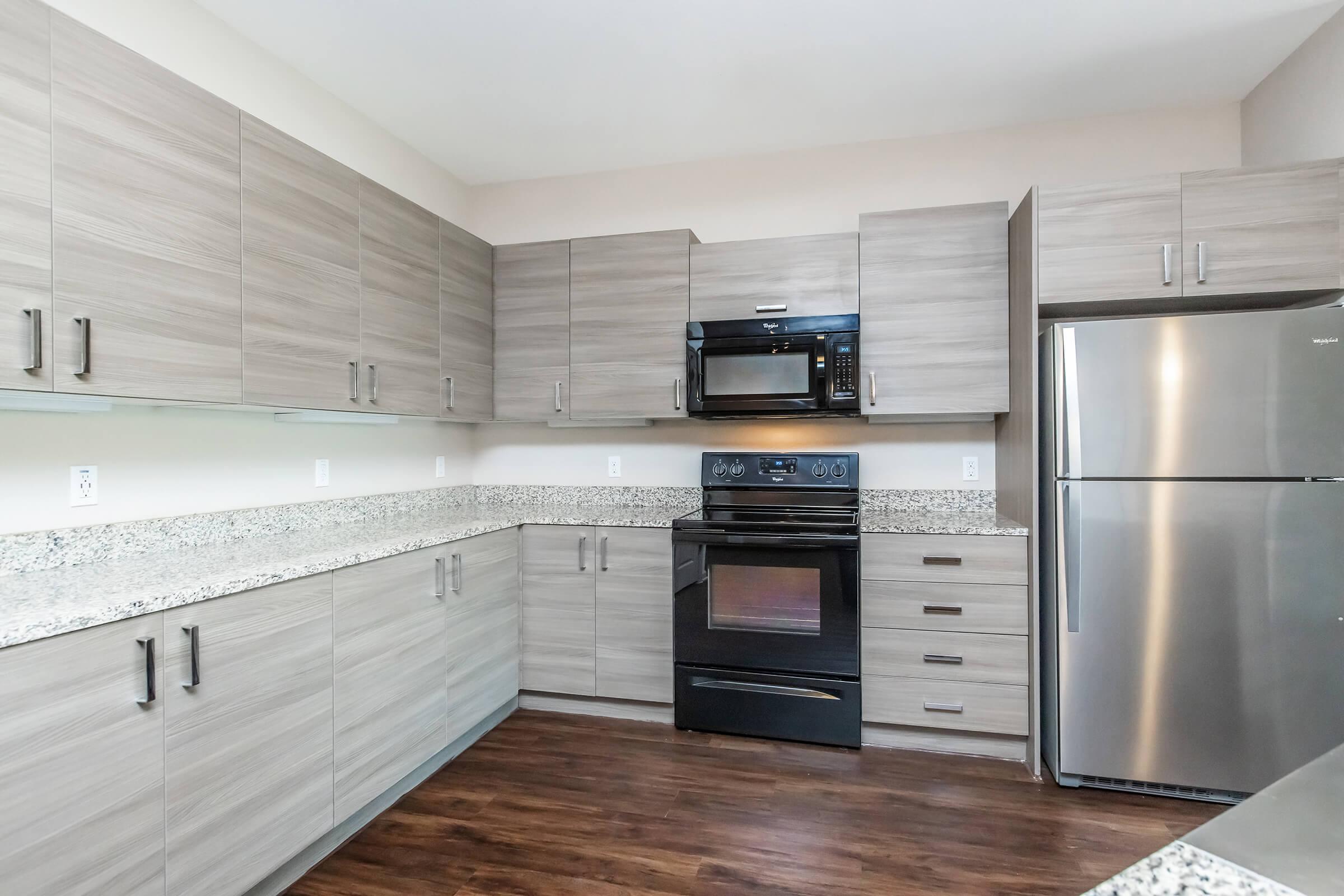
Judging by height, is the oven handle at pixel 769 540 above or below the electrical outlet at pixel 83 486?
below

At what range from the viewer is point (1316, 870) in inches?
17.6

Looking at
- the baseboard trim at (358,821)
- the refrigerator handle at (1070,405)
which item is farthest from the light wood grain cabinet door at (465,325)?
the refrigerator handle at (1070,405)

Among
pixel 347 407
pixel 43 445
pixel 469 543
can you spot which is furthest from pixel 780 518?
pixel 43 445

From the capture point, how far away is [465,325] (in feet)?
10.0

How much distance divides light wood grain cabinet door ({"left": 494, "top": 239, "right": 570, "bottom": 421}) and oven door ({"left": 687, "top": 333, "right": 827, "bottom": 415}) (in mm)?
643

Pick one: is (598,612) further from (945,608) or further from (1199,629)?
(1199,629)

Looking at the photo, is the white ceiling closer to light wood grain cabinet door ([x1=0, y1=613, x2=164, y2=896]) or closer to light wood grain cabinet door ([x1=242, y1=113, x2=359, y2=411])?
light wood grain cabinet door ([x1=242, y1=113, x2=359, y2=411])

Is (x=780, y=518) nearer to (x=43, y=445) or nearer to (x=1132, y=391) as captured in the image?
(x=1132, y=391)

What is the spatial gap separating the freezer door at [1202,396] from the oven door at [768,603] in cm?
89

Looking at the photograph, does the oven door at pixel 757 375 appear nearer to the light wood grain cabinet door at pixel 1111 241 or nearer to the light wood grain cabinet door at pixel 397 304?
the light wood grain cabinet door at pixel 1111 241

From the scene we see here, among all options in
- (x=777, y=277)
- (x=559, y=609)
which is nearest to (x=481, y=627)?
(x=559, y=609)

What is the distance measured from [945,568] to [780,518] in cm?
67

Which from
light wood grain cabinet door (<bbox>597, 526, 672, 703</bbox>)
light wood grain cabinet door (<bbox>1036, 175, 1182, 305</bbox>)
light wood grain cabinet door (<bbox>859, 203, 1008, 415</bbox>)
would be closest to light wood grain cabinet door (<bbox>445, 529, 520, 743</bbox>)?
light wood grain cabinet door (<bbox>597, 526, 672, 703</bbox>)

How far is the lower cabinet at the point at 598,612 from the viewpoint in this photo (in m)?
2.86
